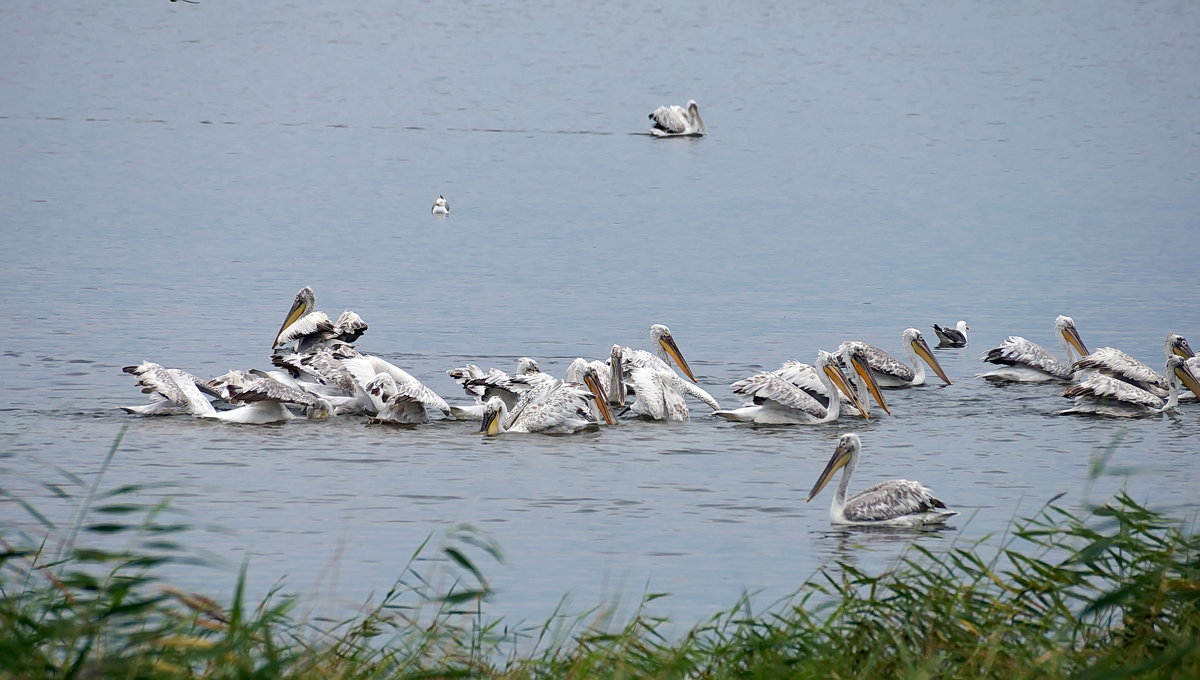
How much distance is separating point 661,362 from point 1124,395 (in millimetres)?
2621

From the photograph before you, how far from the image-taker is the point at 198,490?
25.6 ft

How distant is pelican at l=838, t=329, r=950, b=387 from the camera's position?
10612 millimetres

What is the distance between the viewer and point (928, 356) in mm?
11031

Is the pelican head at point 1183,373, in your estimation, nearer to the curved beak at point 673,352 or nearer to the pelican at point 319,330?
the curved beak at point 673,352

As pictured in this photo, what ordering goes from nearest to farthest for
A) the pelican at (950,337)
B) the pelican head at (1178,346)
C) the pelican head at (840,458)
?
1. the pelican head at (840,458)
2. the pelican head at (1178,346)
3. the pelican at (950,337)

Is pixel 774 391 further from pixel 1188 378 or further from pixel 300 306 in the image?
pixel 300 306

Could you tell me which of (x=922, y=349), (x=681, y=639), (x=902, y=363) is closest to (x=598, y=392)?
(x=902, y=363)

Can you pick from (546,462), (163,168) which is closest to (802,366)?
(546,462)

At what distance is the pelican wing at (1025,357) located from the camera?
425 inches

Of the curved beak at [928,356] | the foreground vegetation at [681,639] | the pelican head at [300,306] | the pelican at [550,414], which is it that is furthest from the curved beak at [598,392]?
the foreground vegetation at [681,639]

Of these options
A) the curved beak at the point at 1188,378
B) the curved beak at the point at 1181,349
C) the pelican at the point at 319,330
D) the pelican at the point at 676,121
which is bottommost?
the pelican at the point at 319,330

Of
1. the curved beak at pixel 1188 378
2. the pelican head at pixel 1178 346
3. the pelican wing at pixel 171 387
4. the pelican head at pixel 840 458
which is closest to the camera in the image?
the pelican head at pixel 840 458

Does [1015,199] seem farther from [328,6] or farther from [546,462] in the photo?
[328,6]

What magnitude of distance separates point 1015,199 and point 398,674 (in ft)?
56.8
